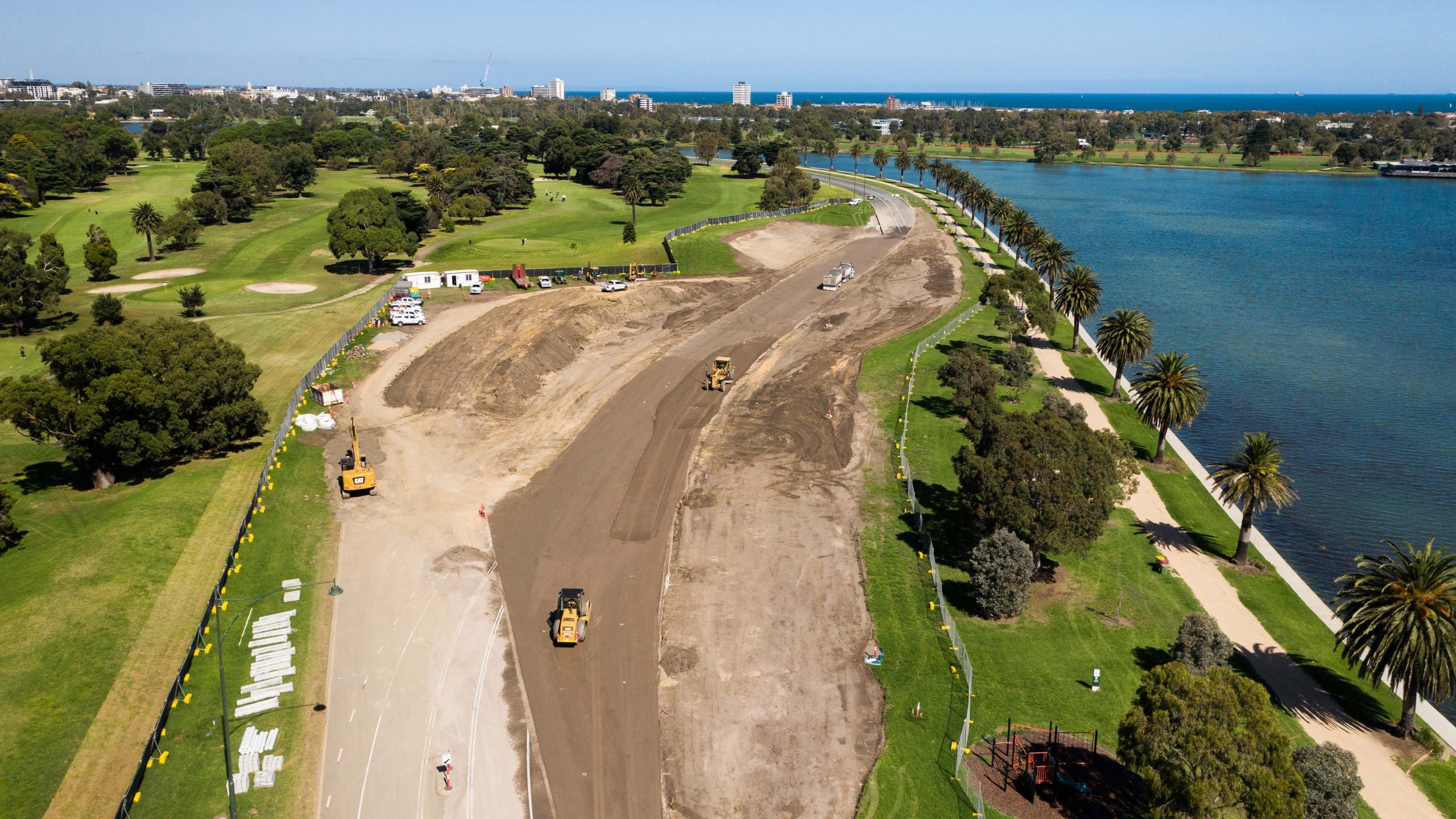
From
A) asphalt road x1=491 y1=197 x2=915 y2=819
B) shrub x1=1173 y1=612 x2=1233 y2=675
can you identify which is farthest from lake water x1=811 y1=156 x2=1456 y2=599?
asphalt road x1=491 y1=197 x2=915 y2=819

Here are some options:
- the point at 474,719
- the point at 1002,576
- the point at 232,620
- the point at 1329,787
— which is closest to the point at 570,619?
the point at 474,719

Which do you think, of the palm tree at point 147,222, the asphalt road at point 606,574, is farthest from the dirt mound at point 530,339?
the palm tree at point 147,222

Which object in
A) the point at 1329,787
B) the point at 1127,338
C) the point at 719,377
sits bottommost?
the point at 1329,787

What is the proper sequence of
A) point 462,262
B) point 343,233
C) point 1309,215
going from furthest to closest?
point 1309,215, point 462,262, point 343,233

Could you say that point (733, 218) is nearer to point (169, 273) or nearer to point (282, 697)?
point (169, 273)

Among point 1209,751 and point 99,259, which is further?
point 99,259

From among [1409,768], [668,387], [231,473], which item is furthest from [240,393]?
[1409,768]

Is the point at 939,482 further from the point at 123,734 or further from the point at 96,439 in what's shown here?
the point at 96,439
